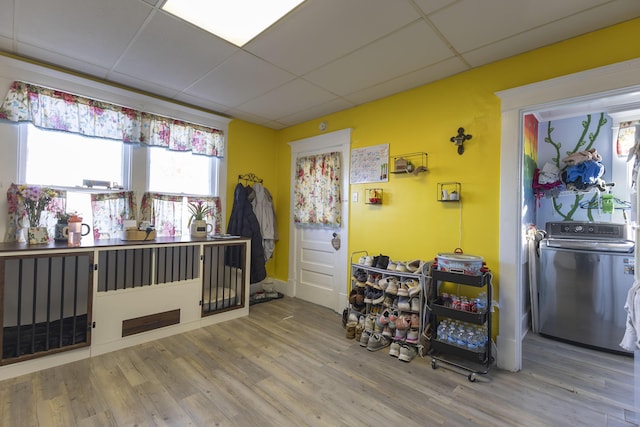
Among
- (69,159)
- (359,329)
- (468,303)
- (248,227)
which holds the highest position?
(69,159)

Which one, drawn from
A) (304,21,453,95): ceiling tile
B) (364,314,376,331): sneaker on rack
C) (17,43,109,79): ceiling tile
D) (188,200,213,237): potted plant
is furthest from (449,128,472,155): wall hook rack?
(17,43,109,79): ceiling tile

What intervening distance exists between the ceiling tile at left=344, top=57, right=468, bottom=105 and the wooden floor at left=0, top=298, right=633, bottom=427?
2444 mm

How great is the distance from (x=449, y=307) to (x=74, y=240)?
121 inches

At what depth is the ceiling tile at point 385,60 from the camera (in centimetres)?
204

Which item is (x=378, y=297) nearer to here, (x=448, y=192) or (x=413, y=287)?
(x=413, y=287)

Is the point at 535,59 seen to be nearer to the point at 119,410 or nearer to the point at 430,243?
the point at 430,243

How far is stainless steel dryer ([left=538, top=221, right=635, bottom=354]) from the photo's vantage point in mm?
2559

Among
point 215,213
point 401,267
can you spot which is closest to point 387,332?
point 401,267

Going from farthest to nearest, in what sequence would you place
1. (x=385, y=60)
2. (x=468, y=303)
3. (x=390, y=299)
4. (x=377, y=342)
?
(x=390, y=299), (x=377, y=342), (x=385, y=60), (x=468, y=303)

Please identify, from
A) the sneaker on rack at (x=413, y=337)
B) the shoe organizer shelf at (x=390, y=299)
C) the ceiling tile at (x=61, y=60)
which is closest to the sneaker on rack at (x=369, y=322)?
the shoe organizer shelf at (x=390, y=299)

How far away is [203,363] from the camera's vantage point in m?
2.25

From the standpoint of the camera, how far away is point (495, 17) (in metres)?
1.81

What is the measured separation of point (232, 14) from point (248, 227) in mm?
2410

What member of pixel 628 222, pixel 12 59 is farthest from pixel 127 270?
pixel 628 222
